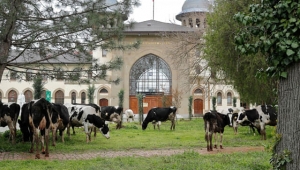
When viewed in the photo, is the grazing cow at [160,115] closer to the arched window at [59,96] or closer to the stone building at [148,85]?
the stone building at [148,85]

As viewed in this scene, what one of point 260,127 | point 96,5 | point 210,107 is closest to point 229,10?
point 260,127

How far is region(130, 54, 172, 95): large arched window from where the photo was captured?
177 feet

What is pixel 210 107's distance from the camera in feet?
190

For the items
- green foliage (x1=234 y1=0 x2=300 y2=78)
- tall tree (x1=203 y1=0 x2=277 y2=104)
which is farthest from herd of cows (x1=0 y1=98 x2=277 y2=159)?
green foliage (x1=234 y1=0 x2=300 y2=78)

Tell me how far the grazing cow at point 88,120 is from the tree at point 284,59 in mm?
10729

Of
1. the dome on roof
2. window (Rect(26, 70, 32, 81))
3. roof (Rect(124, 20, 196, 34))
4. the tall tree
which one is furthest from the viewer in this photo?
the dome on roof

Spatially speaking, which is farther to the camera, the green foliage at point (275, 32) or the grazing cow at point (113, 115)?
the grazing cow at point (113, 115)

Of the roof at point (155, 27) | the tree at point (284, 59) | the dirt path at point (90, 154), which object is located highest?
the roof at point (155, 27)

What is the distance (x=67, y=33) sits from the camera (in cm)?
1290

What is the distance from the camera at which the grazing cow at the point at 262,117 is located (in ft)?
59.3

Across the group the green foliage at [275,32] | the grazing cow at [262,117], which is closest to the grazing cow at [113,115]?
the grazing cow at [262,117]

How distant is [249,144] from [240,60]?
4.47 m

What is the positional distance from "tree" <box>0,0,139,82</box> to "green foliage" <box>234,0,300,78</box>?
6.54 metres

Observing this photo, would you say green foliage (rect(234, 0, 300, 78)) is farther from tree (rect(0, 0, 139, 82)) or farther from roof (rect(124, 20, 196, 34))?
roof (rect(124, 20, 196, 34))
